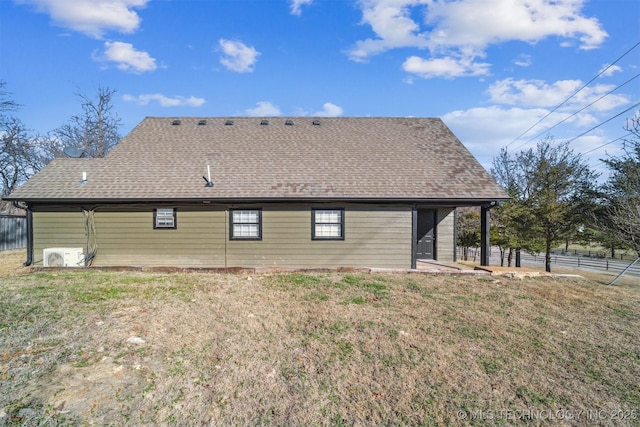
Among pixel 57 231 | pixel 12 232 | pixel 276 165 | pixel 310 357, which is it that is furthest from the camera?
pixel 12 232

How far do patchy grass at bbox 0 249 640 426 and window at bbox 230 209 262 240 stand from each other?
11.2 feet

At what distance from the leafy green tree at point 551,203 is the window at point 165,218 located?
640 inches

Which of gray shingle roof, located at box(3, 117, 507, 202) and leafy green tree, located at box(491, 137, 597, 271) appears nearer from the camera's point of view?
gray shingle roof, located at box(3, 117, 507, 202)

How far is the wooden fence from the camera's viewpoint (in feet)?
48.5

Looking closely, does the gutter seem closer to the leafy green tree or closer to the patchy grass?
the patchy grass

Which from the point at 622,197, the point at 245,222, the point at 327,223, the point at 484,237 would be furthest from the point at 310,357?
the point at 622,197

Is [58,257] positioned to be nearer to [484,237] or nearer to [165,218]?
[165,218]

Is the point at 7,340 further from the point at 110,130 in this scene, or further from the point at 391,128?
the point at 110,130

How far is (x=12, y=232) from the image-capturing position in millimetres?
15297

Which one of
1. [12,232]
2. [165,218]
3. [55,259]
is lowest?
[55,259]

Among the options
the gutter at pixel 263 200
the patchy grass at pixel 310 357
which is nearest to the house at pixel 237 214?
the gutter at pixel 263 200

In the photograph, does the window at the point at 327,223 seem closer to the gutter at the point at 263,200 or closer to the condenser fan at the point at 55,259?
the gutter at the point at 263,200

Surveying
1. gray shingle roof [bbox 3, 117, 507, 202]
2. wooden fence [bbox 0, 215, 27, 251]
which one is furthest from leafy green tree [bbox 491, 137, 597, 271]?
wooden fence [bbox 0, 215, 27, 251]

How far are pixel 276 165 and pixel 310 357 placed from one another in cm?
787
